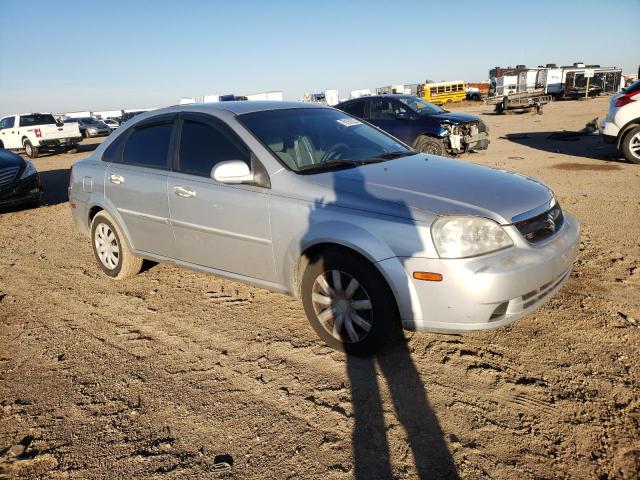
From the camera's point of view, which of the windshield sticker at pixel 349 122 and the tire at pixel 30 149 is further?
the tire at pixel 30 149

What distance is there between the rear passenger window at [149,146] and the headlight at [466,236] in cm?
246

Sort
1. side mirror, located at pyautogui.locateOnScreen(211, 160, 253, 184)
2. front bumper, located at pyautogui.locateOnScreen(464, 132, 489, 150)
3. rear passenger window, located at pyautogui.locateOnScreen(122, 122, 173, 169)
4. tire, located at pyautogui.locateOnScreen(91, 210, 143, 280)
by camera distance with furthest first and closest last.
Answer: front bumper, located at pyautogui.locateOnScreen(464, 132, 489, 150)
tire, located at pyautogui.locateOnScreen(91, 210, 143, 280)
rear passenger window, located at pyautogui.locateOnScreen(122, 122, 173, 169)
side mirror, located at pyautogui.locateOnScreen(211, 160, 253, 184)

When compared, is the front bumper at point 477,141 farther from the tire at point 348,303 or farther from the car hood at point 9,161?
the car hood at point 9,161

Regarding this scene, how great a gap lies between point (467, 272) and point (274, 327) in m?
1.62

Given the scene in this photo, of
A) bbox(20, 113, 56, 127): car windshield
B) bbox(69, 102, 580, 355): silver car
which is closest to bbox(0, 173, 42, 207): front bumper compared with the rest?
bbox(69, 102, 580, 355): silver car

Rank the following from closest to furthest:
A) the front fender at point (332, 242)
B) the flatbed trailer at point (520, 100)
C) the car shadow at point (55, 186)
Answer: the front fender at point (332, 242), the car shadow at point (55, 186), the flatbed trailer at point (520, 100)

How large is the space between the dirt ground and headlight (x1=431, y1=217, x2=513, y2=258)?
78 centimetres

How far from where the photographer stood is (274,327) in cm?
363

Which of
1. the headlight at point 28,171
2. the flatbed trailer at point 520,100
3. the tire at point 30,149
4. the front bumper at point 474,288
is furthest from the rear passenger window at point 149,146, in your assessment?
the flatbed trailer at point 520,100

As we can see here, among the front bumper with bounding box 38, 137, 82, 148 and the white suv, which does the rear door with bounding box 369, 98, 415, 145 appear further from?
the front bumper with bounding box 38, 137, 82, 148

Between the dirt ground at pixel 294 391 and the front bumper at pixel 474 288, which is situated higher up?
the front bumper at pixel 474 288

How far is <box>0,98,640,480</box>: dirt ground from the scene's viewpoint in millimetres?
2268

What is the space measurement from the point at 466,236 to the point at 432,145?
27.2ft

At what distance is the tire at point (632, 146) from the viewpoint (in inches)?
364
